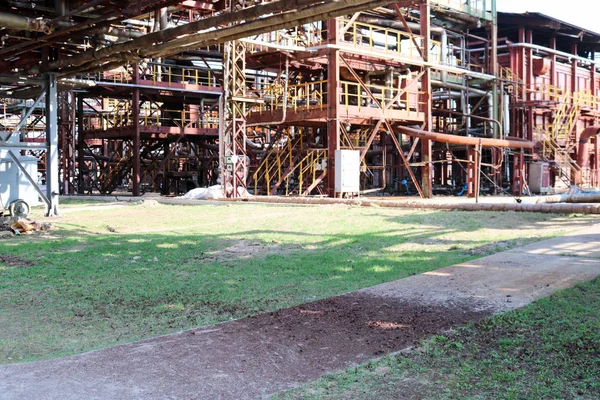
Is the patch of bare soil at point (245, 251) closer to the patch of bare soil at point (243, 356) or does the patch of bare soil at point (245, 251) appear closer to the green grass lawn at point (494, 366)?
the patch of bare soil at point (243, 356)

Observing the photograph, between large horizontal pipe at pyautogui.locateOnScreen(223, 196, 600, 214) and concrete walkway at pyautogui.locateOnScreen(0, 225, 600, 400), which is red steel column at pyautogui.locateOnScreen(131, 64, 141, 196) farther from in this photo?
concrete walkway at pyautogui.locateOnScreen(0, 225, 600, 400)

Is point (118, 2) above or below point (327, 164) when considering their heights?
above

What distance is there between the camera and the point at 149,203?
78.7 feet

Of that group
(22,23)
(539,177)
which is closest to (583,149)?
(539,177)

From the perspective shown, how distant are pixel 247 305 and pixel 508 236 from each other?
731 cm

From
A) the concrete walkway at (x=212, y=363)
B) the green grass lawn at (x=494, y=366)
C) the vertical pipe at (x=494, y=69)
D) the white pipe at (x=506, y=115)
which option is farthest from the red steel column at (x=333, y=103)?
the green grass lawn at (x=494, y=366)

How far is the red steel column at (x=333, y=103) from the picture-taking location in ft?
82.7

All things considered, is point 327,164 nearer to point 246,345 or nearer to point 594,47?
point 246,345

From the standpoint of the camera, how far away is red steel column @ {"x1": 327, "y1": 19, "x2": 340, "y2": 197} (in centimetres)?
2520

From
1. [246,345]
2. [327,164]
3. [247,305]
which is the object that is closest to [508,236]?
[247,305]

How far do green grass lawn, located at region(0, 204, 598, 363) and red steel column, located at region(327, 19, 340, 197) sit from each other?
23.9ft

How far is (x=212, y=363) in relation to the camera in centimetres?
515

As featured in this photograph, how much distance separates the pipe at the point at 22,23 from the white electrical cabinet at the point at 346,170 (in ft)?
42.8

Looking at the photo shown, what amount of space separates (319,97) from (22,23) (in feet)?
61.2
